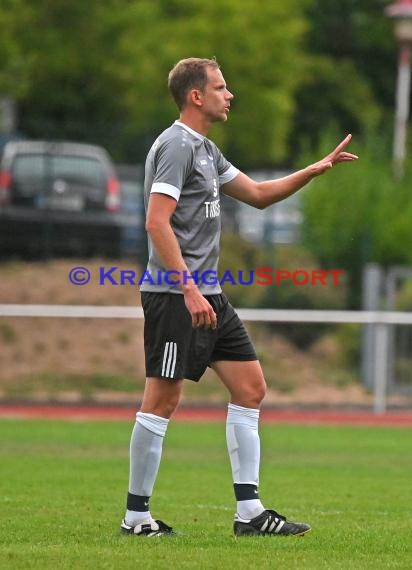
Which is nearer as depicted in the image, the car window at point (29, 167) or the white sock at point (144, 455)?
the white sock at point (144, 455)

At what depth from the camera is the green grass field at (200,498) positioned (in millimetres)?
6828

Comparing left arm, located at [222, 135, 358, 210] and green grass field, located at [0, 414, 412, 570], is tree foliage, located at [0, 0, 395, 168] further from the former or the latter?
left arm, located at [222, 135, 358, 210]

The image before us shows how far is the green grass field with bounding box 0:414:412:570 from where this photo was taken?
683 centimetres

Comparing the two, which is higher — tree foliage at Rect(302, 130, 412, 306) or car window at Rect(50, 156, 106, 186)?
car window at Rect(50, 156, 106, 186)

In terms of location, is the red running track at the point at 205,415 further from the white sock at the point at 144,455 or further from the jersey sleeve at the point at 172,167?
the jersey sleeve at the point at 172,167

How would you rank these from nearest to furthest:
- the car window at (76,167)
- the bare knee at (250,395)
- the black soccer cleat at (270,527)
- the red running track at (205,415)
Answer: the black soccer cleat at (270,527)
the bare knee at (250,395)
the red running track at (205,415)
the car window at (76,167)

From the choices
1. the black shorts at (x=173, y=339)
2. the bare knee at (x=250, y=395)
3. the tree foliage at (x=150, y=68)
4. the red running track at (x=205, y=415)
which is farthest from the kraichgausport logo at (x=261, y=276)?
the black shorts at (x=173, y=339)

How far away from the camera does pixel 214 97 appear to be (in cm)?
765

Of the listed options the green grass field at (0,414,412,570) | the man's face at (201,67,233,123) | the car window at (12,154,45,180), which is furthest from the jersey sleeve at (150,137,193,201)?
the car window at (12,154,45,180)

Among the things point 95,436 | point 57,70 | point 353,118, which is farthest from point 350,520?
point 353,118

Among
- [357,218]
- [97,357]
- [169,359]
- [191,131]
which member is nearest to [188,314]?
[169,359]

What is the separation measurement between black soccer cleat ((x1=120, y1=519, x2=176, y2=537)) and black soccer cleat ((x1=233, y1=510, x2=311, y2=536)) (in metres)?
0.37

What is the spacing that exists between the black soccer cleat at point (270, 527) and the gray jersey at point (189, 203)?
116 centimetres

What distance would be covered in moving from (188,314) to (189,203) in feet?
1.81
